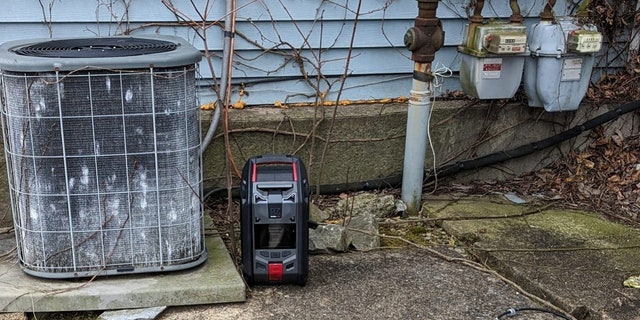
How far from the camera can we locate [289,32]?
382cm

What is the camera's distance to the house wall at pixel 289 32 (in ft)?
11.5

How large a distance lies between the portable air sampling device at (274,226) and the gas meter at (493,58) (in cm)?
147

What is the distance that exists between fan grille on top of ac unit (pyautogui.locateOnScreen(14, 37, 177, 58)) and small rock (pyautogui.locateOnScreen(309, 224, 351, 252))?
116 centimetres

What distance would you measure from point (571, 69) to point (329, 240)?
72.3 inches

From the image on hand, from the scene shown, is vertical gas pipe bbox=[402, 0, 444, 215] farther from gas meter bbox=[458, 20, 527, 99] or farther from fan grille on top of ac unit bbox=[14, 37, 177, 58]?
fan grille on top of ac unit bbox=[14, 37, 177, 58]

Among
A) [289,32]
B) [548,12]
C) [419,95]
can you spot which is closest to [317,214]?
[419,95]

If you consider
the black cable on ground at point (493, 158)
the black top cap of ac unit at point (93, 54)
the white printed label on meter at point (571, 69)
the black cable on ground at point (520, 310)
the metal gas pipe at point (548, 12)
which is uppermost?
the metal gas pipe at point (548, 12)

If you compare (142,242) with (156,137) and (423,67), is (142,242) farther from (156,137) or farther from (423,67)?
(423,67)

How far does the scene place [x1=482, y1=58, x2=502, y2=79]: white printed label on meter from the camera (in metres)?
3.77

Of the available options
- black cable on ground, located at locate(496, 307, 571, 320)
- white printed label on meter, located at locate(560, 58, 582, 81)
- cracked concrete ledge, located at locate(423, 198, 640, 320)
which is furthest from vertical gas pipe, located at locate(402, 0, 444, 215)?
black cable on ground, located at locate(496, 307, 571, 320)

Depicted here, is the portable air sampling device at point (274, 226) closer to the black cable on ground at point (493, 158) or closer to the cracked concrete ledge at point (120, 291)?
the cracked concrete ledge at point (120, 291)

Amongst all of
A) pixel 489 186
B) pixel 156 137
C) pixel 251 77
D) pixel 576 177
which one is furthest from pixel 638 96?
pixel 156 137

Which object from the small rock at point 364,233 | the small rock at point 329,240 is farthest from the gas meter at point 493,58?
the small rock at point 329,240

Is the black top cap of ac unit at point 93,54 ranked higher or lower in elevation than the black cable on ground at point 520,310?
higher
